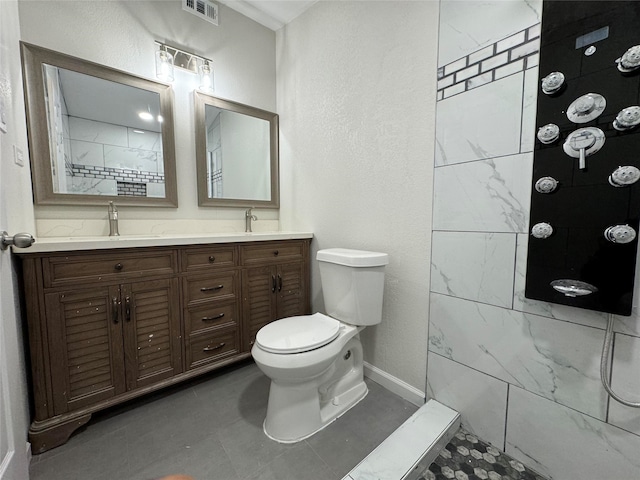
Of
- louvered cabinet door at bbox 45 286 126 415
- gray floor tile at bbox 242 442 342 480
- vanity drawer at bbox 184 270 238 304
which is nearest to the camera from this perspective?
gray floor tile at bbox 242 442 342 480

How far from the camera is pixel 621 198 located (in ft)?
2.85

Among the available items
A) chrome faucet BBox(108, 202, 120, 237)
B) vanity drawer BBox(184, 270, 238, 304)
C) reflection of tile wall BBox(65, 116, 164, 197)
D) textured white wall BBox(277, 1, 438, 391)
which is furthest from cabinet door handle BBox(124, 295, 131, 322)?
textured white wall BBox(277, 1, 438, 391)

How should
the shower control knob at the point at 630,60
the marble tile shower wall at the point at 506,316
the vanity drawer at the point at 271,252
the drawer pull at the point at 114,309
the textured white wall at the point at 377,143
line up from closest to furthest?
the shower control knob at the point at 630,60, the marble tile shower wall at the point at 506,316, the drawer pull at the point at 114,309, the textured white wall at the point at 377,143, the vanity drawer at the point at 271,252

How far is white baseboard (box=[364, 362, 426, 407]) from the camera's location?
1.48 m

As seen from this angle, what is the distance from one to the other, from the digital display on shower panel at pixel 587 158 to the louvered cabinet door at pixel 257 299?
55.7 inches

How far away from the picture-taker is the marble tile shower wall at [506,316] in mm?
957

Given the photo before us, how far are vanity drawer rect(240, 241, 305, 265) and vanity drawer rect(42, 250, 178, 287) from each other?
41cm

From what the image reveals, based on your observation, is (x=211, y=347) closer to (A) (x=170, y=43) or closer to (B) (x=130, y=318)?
(B) (x=130, y=318)

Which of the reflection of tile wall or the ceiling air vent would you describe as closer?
the reflection of tile wall

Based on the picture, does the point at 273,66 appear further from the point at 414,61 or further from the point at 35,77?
the point at 35,77

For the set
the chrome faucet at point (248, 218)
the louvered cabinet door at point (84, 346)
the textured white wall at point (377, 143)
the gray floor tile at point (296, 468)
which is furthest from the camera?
the chrome faucet at point (248, 218)

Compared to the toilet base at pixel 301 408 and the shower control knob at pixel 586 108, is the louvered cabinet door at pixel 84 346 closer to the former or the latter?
the toilet base at pixel 301 408

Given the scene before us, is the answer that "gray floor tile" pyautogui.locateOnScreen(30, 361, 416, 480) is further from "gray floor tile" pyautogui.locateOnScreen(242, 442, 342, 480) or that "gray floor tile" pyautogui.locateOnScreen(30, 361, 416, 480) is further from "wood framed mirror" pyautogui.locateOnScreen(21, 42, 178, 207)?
"wood framed mirror" pyautogui.locateOnScreen(21, 42, 178, 207)

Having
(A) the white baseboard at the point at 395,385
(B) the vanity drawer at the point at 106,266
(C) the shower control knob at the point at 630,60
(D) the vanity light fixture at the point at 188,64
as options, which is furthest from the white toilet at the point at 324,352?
(D) the vanity light fixture at the point at 188,64
